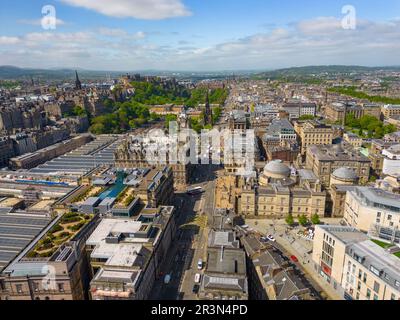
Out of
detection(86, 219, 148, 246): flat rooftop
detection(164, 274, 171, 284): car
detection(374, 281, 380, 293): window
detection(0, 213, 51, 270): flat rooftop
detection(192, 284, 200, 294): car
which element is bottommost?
detection(192, 284, 200, 294): car

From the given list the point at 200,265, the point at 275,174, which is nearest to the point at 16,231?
the point at 200,265

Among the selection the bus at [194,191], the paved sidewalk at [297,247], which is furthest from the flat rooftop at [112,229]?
the bus at [194,191]

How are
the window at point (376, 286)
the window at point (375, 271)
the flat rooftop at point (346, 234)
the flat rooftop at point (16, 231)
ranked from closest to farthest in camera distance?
1. the window at point (375, 271)
2. the window at point (376, 286)
3. the flat rooftop at point (346, 234)
4. the flat rooftop at point (16, 231)

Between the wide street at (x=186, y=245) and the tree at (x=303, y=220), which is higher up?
the tree at (x=303, y=220)

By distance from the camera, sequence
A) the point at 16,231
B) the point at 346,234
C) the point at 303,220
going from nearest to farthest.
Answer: the point at 346,234, the point at 16,231, the point at 303,220

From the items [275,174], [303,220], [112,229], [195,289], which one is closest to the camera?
[195,289]

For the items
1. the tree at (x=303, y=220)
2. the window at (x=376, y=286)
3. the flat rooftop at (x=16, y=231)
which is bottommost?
the tree at (x=303, y=220)

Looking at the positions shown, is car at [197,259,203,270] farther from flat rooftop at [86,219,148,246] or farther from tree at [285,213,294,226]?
tree at [285,213,294,226]

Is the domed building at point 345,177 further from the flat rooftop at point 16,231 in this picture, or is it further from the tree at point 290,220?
the flat rooftop at point 16,231

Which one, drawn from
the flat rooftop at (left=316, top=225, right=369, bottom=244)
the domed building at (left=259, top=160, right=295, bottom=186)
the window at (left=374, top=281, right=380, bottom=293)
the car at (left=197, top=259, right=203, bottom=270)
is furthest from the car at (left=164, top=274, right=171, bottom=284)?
the domed building at (left=259, top=160, right=295, bottom=186)

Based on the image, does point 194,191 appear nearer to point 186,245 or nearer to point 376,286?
point 186,245

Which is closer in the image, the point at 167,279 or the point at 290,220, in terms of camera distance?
the point at 167,279

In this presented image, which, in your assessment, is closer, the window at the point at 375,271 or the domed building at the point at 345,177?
the window at the point at 375,271
